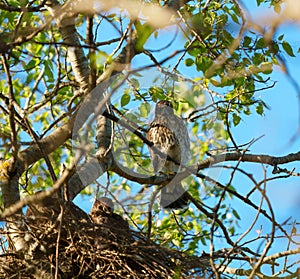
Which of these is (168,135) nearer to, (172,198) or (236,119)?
(172,198)

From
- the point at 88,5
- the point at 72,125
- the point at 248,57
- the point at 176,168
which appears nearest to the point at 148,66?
the point at 88,5

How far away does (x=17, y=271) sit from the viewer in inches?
151

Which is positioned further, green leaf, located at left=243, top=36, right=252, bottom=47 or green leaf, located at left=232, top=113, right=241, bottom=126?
green leaf, located at left=232, top=113, right=241, bottom=126

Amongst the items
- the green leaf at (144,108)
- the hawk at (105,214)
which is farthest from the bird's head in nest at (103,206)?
the green leaf at (144,108)

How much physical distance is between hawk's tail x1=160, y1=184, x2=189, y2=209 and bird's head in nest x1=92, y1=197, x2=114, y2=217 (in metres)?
0.91

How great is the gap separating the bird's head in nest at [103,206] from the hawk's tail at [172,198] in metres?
0.91

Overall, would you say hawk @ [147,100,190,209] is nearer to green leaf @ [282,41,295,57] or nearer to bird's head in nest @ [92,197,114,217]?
bird's head in nest @ [92,197,114,217]

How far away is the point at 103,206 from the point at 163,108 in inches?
95.2

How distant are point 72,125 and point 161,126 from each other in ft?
10.7

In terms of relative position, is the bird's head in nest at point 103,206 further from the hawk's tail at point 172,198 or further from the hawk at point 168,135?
the hawk at point 168,135

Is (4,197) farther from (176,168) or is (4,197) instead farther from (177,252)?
(176,168)

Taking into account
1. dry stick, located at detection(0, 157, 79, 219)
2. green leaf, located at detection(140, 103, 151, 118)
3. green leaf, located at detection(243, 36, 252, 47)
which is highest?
green leaf, located at detection(243, 36, 252, 47)

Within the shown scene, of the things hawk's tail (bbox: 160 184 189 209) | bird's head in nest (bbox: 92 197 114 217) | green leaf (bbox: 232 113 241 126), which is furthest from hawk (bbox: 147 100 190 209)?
bird's head in nest (bbox: 92 197 114 217)

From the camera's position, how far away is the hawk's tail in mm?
5613
